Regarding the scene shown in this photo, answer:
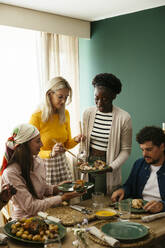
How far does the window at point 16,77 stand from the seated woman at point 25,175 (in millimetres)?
1867

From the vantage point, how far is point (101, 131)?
2.88 metres

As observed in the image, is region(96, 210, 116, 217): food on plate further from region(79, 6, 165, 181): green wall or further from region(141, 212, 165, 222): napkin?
region(79, 6, 165, 181): green wall

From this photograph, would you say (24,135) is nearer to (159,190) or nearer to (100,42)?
(159,190)

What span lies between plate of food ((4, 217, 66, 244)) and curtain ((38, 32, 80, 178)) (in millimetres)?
2813

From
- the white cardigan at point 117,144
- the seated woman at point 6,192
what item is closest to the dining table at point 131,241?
the seated woman at point 6,192

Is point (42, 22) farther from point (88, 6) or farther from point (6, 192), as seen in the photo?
point (6, 192)

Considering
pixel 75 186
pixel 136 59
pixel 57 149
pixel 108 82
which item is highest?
pixel 136 59

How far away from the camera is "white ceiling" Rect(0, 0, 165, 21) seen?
367cm

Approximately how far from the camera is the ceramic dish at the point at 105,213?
195cm

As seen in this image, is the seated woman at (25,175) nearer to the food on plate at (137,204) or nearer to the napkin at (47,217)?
the napkin at (47,217)

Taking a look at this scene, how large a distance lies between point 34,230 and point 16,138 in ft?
2.41

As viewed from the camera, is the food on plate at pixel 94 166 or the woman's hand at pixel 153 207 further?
the food on plate at pixel 94 166

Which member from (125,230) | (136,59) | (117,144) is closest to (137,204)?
(125,230)

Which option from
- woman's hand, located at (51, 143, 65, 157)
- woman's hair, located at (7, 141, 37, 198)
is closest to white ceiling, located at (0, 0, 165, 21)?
woman's hand, located at (51, 143, 65, 157)
